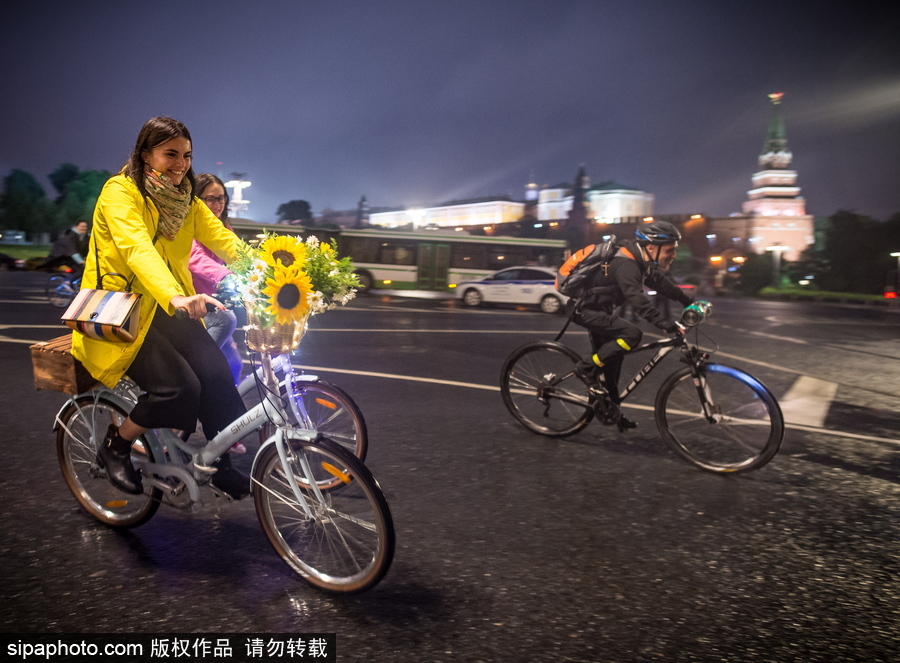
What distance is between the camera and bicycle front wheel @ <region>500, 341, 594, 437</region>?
5.30 m

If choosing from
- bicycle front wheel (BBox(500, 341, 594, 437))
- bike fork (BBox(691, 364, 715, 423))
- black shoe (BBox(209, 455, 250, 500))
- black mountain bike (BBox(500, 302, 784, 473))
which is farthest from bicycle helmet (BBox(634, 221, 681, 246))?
black shoe (BBox(209, 455, 250, 500))

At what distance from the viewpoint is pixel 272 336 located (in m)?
2.84

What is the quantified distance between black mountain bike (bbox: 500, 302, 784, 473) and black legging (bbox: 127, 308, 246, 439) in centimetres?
285

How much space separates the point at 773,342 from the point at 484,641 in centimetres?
1183

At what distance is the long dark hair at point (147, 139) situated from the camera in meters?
2.92

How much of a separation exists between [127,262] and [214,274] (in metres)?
1.46

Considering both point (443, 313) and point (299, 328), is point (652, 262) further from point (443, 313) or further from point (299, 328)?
point (443, 313)

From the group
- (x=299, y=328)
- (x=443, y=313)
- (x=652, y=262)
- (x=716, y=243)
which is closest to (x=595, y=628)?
(x=299, y=328)

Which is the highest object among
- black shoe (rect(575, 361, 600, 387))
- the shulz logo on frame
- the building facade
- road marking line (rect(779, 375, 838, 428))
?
the building facade

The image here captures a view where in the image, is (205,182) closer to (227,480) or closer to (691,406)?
(227,480)

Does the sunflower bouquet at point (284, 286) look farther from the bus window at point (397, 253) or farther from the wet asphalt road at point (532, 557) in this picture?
the bus window at point (397, 253)

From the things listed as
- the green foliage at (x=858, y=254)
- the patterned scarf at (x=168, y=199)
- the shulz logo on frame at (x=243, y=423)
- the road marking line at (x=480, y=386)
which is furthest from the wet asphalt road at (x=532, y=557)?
the green foliage at (x=858, y=254)

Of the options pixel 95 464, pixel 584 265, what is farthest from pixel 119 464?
pixel 584 265

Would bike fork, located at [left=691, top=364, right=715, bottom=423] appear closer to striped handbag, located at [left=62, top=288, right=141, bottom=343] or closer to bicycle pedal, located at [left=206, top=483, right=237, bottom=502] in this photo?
bicycle pedal, located at [left=206, top=483, right=237, bottom=502]
